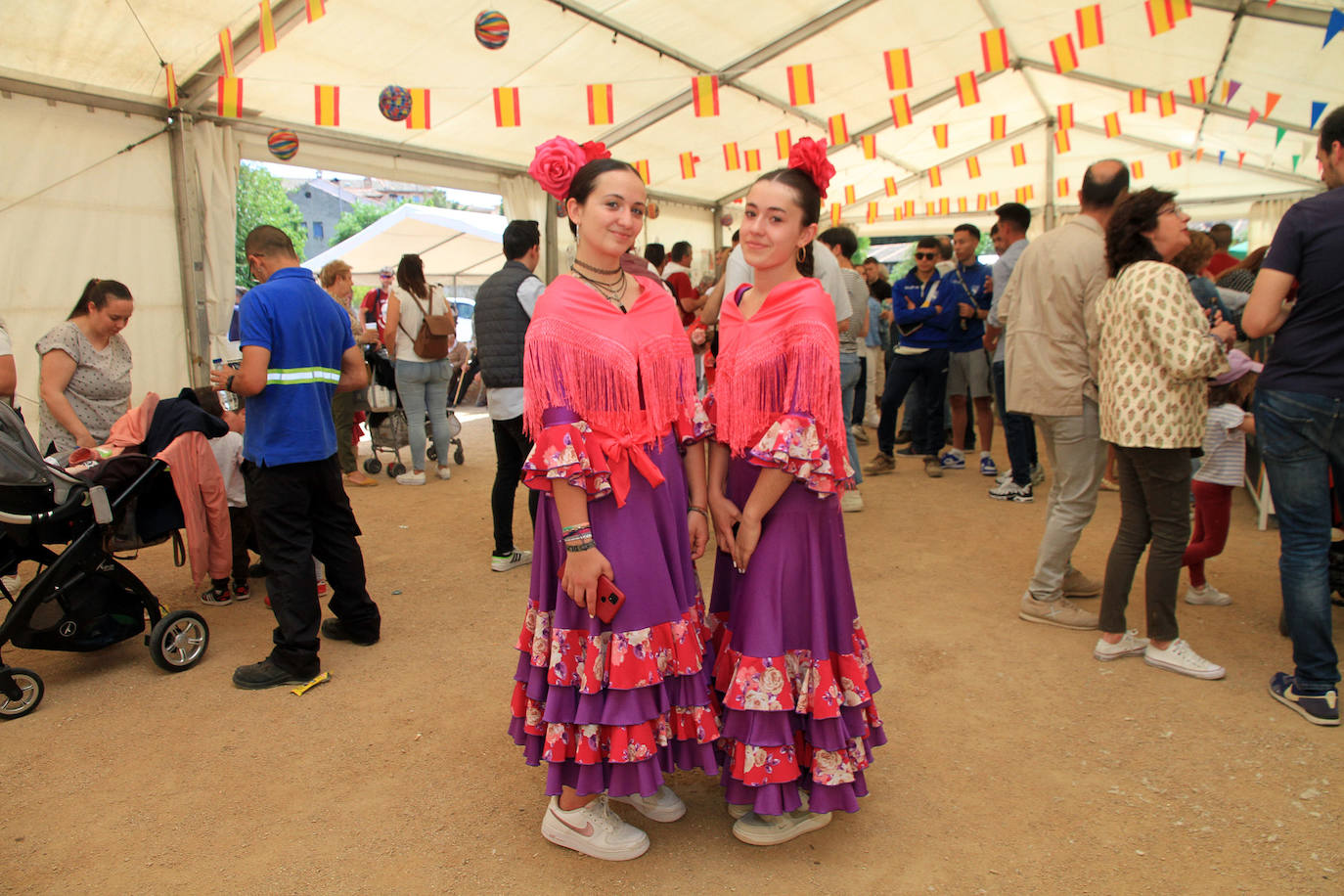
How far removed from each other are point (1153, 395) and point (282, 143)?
22.3ft

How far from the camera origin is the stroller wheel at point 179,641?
326 centimetres

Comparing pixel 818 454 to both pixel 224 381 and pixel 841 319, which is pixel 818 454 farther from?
pixel 841 319

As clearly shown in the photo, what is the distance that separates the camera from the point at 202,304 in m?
6.55

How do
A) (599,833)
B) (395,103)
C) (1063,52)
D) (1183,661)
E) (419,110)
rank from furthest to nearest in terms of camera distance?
(1063,52), (419,110), (395,103), (1183,661), (599,833)

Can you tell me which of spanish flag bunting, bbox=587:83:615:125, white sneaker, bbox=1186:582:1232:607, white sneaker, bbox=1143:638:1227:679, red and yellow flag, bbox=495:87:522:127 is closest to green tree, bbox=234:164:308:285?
red and yellow flag, bbox=495:87:522:127

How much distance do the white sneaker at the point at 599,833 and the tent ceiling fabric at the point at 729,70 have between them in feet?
18.6

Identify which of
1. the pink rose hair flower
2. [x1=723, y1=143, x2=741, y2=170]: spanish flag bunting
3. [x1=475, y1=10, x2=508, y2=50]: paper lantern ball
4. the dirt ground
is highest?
[x1=723, y1=143, x2=741, y2=170]: spanish flag bunting

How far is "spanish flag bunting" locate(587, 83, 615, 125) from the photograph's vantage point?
24.8ft

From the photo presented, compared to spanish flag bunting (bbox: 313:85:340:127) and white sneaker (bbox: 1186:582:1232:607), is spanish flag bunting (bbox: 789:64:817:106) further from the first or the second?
white sneaker (bbox: 1186:582:1232:607)

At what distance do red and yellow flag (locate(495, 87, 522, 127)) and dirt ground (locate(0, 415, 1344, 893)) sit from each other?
5.21 metres

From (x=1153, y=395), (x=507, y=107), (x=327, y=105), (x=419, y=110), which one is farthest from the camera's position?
(x=507, y=107)

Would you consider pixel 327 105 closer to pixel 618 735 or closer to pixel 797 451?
pixel 797 451

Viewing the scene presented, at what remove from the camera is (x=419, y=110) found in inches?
278

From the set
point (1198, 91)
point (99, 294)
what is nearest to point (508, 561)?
point (99, 294)
